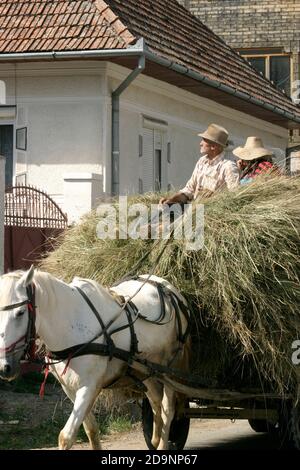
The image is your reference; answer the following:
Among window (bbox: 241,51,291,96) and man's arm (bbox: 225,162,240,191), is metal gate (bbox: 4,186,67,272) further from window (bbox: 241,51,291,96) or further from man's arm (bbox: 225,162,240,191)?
window (bbox: 241,51,291,96)

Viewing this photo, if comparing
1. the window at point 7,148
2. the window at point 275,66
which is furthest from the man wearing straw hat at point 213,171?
the window at point 275,66

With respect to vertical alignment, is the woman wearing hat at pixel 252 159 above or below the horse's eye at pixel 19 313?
above

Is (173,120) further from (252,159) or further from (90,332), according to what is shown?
(90,332)

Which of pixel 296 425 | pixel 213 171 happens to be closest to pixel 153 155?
pixel 213 171

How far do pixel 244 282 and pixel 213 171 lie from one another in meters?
1.77

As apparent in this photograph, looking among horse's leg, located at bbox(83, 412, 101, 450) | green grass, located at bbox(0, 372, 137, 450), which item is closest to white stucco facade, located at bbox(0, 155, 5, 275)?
green grass, located at bbox(0, 372, 137, 450)

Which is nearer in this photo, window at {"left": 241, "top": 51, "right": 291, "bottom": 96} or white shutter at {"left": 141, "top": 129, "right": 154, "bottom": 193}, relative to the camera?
white shutter at {"left": 141, "top": 129, "right": 154, "bottom": 193}

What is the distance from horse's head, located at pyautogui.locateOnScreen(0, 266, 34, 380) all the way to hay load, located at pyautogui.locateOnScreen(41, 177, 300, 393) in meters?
1.54

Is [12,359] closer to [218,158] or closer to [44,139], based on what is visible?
[218,158]

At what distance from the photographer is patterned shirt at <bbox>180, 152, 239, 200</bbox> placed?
29.3 ft

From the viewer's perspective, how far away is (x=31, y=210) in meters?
12.4

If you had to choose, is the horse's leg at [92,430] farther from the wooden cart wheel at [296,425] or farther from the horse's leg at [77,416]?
the wooden cart wheel at [296,425]

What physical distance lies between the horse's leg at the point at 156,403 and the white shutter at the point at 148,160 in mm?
7693

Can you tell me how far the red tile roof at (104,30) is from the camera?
1365 centimetres
